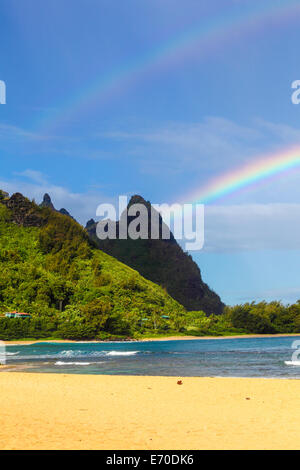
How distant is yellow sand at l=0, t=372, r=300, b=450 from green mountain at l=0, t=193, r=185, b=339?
350ft

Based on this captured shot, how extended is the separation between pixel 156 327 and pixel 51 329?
3823 cm

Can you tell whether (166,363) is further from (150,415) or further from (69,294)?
(69,294)

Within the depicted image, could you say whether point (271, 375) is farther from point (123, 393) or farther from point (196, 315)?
point (196, 315)

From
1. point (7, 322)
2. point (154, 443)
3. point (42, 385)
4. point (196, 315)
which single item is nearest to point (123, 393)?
point (42, 385)

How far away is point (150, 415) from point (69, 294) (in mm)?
149298

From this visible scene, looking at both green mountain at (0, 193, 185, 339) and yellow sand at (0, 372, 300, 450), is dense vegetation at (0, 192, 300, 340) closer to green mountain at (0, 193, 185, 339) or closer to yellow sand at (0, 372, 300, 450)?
green mountain at (0, 193, 185, 339)

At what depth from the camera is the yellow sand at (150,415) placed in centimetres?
1083

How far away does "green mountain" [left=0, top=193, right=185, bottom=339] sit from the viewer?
132 m

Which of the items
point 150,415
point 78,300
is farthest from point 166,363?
point 78,300

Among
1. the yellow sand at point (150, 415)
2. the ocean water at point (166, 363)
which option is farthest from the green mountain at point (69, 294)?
the yellow sand at point (150, 415)

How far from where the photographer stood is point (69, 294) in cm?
16025

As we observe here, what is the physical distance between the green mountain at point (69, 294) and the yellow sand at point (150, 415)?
106687 millimetres
